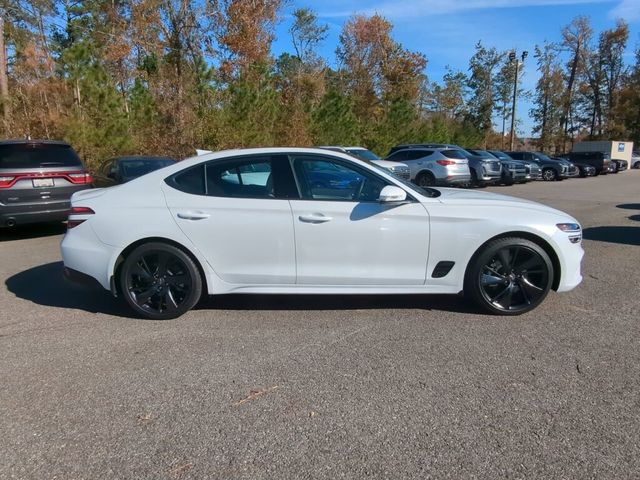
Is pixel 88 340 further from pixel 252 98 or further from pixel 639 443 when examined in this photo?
pixel 252 98

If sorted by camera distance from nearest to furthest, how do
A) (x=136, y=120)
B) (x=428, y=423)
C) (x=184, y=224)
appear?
(x=428, y=423) < (x=184, y=224) < (x=136, y=120)

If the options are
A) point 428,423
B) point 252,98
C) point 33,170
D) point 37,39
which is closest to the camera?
point 428,423

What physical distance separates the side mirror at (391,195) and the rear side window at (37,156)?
6.82 metres

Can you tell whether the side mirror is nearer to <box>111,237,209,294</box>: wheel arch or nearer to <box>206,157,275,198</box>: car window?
<box>206,157,275,198</box>: car window

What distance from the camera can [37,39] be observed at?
3366cm

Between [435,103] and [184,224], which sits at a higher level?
[435,103]

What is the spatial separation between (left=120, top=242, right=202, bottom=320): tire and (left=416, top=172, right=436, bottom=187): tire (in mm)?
14913

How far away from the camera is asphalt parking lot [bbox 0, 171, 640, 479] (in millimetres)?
2635

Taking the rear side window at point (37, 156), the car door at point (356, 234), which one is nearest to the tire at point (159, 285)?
the car door at point (356, 234)

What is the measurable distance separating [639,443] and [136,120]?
63.4ft

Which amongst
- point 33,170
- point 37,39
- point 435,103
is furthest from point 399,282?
point 435,103

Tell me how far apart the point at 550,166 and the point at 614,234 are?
21.3 m

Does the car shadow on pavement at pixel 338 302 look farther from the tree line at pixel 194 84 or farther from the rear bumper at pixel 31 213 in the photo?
the tree line at pixel 194 84

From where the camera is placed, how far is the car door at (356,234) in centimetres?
449
